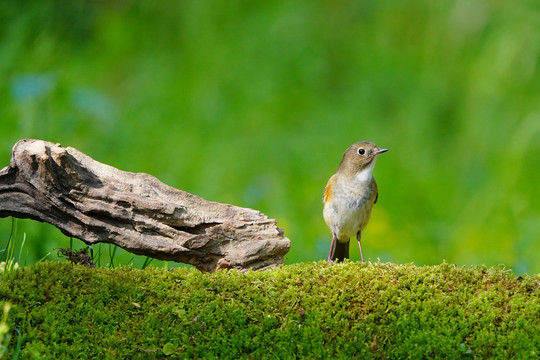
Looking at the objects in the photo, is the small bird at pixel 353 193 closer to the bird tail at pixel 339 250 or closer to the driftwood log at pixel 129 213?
the bird tail at pixel 339 250

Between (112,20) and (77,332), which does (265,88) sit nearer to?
(112,20)

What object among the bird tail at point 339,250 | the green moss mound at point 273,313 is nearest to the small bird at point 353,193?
the bird tail at point 339,250

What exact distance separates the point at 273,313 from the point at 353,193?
1889mm

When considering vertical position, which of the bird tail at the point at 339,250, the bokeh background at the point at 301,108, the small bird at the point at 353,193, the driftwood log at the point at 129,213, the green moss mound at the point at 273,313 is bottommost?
the green moss mound at the point at 273,313

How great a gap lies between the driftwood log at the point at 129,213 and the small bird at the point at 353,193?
1.21 meters

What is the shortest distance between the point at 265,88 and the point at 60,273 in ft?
17.5

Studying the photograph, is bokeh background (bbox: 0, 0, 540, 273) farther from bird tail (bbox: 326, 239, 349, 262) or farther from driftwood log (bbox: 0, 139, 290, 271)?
driftwood log (bbox: 0, 139, 290, 271)

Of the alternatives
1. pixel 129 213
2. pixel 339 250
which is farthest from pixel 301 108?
pixel 129 213

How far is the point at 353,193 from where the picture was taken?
520 centimetres

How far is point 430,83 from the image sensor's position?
8469 mm

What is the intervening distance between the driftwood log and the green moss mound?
0.75 feet

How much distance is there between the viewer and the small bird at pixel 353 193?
17.0 ft

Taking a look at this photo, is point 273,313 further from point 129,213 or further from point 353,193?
point 353,193

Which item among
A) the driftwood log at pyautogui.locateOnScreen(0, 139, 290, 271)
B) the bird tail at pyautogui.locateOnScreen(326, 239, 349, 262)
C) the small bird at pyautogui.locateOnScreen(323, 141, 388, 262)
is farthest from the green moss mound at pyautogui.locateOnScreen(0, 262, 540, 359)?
the bird tail at pyautogui.locateOnScreen(326, 239, 349, 262)
